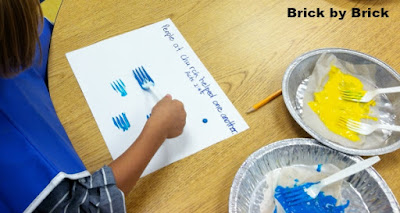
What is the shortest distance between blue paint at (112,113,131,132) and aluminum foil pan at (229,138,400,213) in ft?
0.75

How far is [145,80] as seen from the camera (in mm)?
706

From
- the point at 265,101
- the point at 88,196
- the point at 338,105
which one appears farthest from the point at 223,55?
the point at 88,196

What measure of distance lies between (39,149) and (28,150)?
0.02 m

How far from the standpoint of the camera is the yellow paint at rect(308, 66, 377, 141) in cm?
63

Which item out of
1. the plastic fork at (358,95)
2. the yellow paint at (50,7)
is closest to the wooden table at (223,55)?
the plastic fork at (358,95)

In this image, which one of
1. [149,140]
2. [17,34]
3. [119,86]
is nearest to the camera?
[17,34]

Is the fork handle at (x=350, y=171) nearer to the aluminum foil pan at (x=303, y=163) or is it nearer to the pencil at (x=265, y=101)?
the aluminum foil pan at (x=303, y=163)

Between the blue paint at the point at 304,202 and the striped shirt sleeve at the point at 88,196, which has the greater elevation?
the striped shirt sleeve at the point at 88,196

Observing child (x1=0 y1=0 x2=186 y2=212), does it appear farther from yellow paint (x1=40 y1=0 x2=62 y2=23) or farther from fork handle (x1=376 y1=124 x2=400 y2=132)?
yellow paint (x1=40 y1=0 x2=62 y2=23)

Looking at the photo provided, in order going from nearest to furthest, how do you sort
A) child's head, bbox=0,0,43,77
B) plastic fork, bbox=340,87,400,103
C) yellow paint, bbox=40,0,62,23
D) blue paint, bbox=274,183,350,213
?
child's head, bbox=0,0,43,77
blue paint, bbox=274,183,350,213
plastic fork, bbox=340,87,400,103
yellow paint, bbox=40,0,62,23

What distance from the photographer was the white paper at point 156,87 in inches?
24.9

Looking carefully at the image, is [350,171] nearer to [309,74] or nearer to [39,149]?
[309,74]

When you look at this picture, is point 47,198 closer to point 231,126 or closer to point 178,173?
point 178,173

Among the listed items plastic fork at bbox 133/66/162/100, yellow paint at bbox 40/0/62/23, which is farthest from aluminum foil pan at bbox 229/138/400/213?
yellow paint at bbox 40/0/62/23
